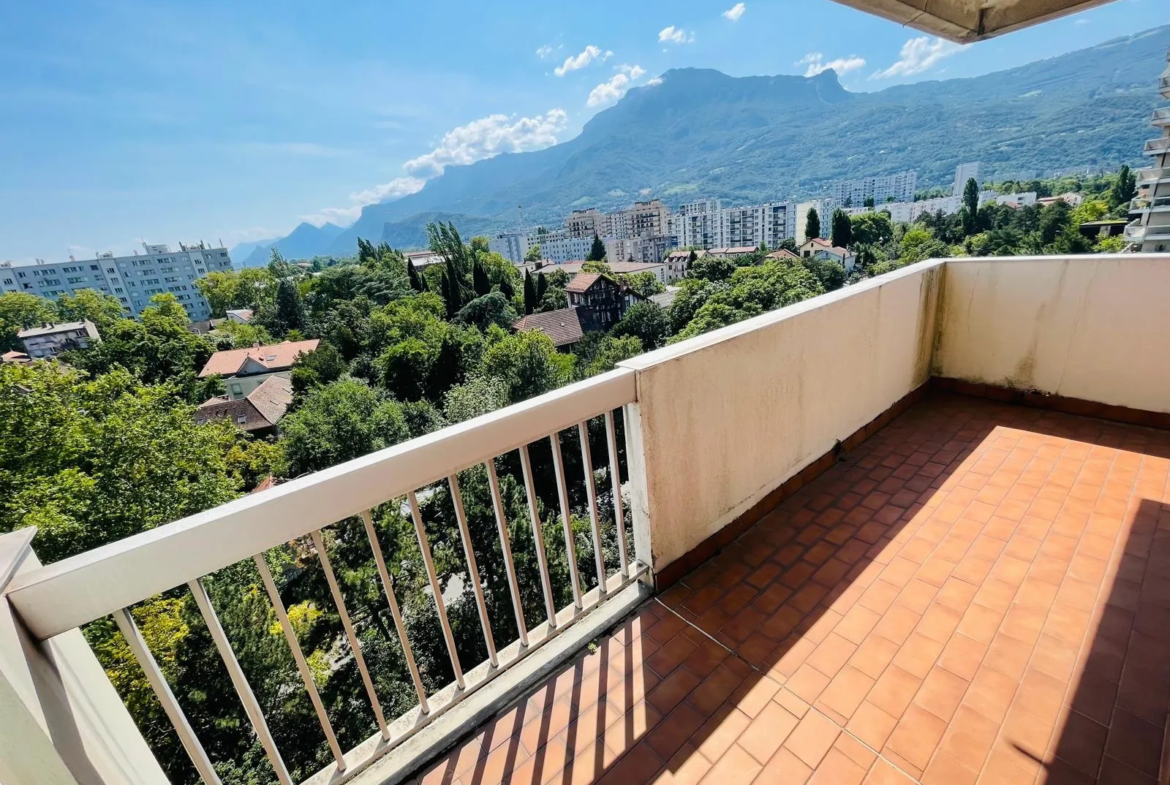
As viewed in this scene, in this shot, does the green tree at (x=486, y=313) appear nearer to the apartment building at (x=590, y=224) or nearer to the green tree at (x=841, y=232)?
the green tree at (x=841, y=232)

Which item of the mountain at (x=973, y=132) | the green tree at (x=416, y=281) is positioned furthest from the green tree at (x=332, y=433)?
the mountain at (x=973, y=132)

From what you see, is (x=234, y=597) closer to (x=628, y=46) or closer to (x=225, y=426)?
(x=225, y=426)

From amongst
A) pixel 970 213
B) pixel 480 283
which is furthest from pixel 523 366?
pixel 970 213

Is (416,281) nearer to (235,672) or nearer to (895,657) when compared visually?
(235,672)

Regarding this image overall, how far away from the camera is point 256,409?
83.3ft

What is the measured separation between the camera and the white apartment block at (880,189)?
390 ft

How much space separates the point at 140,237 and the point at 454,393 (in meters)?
104

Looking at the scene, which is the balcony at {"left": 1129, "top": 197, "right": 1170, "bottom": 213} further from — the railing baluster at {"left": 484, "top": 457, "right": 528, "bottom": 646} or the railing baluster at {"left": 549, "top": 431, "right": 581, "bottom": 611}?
the railing baluster at {"left": 484, "top": 457, "right": 528, "bottom": 646}

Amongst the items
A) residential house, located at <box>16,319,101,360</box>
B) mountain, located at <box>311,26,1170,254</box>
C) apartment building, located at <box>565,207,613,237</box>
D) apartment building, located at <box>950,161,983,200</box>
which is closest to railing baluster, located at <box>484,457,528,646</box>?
residential house, located at <box>16,319,101,360</box>

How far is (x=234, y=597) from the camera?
29.0 ft

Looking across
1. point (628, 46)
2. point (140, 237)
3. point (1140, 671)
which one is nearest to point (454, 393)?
point (1140, 671)

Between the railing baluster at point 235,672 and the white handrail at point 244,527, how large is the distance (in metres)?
0.08

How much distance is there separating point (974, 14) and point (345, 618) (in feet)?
11.7

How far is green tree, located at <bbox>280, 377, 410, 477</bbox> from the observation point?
18.0 metres
